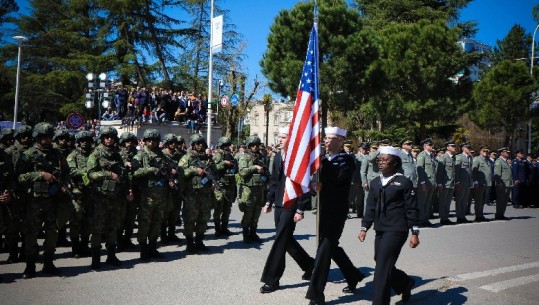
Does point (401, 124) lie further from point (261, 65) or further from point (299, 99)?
point (299, 99)

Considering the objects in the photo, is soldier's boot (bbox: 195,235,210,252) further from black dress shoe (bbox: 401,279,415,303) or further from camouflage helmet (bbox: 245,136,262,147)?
black dress shoe (bbox: 401,279,415,303)

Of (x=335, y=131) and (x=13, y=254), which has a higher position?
(x=335, y=131)

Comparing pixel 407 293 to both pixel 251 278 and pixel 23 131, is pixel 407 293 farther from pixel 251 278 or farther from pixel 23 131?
pixel 23 131

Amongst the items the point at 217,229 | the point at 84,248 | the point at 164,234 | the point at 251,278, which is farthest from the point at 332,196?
the point at 217,229

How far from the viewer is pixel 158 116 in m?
25.0

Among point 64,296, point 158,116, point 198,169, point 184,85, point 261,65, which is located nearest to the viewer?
point 64,296

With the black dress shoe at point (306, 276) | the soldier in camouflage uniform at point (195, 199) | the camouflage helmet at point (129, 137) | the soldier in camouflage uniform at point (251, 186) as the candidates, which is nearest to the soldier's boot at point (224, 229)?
the soldier in camouflage uniform at point (251, 186)

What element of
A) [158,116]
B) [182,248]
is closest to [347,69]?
[158,116]

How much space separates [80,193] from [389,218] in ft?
19.4

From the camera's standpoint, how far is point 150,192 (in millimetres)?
7820

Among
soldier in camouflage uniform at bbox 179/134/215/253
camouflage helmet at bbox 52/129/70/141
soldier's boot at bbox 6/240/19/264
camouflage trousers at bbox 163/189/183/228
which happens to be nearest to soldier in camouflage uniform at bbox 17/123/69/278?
camouflage helmet at bbox 52/129/70/141

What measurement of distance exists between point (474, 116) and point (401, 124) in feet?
22.7

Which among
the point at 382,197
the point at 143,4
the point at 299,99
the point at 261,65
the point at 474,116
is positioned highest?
the point at 143,4

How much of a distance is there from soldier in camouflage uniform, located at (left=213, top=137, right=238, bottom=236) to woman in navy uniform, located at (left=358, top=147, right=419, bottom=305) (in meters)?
4.84
